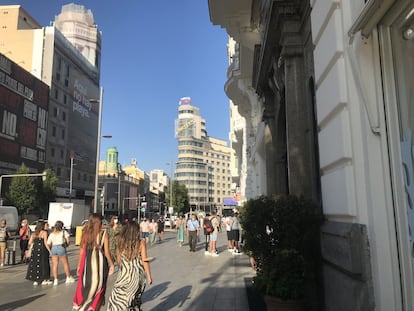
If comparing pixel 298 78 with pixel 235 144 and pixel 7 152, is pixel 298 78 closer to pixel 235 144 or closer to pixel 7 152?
pixel 235 144

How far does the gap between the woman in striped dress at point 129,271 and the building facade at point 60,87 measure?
6284 cm

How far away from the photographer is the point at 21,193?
48.0 meters

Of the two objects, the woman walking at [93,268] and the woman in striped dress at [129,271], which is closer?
the woman in striped dress at [129,271]

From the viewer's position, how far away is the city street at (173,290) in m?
8.21

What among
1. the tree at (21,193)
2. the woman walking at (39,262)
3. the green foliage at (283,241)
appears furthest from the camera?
the tree at (21,193)

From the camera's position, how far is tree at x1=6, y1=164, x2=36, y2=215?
4778 cm

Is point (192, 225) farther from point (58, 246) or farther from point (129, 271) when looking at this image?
point (129, 271)

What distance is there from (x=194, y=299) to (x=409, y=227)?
19.6 feet

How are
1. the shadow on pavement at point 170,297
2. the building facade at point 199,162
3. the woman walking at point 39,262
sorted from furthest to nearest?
the building facade at point 199,162 → the woman walking at point 39,262 → the shadow on pavement at point 170,297

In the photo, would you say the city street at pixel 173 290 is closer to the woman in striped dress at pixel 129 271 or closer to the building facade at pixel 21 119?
the woman in striped dress at pixel 129 271

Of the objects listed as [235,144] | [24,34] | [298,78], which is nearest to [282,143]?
[298,78]

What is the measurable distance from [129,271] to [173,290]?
4.12 meters

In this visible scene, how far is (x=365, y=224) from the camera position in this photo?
411 cm

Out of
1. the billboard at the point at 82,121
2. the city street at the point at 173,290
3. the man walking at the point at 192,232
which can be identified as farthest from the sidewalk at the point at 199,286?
the billboard at the point at 82,121
